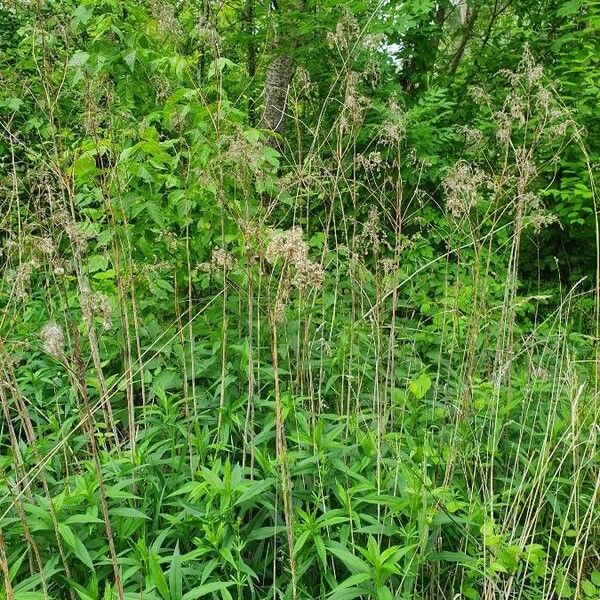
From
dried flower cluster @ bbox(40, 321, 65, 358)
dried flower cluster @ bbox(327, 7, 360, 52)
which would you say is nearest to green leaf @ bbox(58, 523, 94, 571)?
dried flower cluster @ bbox(40, 321, 65, 358)

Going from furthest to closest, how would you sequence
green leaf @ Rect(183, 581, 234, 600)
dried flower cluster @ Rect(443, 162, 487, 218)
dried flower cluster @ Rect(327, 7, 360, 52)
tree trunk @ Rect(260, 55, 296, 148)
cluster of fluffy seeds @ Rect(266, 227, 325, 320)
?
tree trunk @ Rect(260, 55, 296, 148), dried flower cluster @ Rect(327, 7, 360, 52), dried flower cluster @ Rect(443, 162, 487, 218), green leaf @ Rect(183, 581, 234, 600), cluster of fluffy seeds @ Rect(266, 227, 325, 320)

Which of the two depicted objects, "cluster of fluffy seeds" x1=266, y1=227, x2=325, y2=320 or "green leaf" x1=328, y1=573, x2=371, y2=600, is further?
"green leaf" x1=328, y1=573, x2=371, y2=600

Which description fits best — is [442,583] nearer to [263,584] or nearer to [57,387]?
[263,584]

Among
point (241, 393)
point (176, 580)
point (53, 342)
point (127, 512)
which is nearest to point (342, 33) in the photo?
point (241, 393)

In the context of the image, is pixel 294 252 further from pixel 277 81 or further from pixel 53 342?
pixel 277 81

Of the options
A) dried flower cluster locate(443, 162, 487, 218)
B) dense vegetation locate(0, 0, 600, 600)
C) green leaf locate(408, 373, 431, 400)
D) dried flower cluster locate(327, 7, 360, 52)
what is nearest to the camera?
dense vegetation locate(0, 0, 600, 600)

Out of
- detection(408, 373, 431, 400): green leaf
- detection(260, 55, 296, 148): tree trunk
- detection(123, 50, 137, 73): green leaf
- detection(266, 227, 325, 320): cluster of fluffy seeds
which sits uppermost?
detection(260, 55, 296, 148): tree trunk

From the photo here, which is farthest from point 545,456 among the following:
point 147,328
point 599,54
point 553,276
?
point 553,276

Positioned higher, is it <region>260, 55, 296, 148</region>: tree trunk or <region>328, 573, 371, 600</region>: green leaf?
<region>260, 55, 296, 148</region>: tree trunk

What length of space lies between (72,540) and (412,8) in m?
3.71

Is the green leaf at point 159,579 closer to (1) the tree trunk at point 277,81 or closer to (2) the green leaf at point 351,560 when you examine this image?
(2) the green leaf at point 351,560

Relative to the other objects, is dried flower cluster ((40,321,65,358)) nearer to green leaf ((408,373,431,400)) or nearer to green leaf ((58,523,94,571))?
green leaf ((58,523,94,571))

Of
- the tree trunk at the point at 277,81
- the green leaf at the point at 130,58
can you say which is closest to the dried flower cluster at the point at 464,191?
the green leaf at the point at 130,58

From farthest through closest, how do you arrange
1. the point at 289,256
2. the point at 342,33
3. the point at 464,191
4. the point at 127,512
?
the point at 342,33, the point at 464,191, the point at 127,512, the point at 289,256
